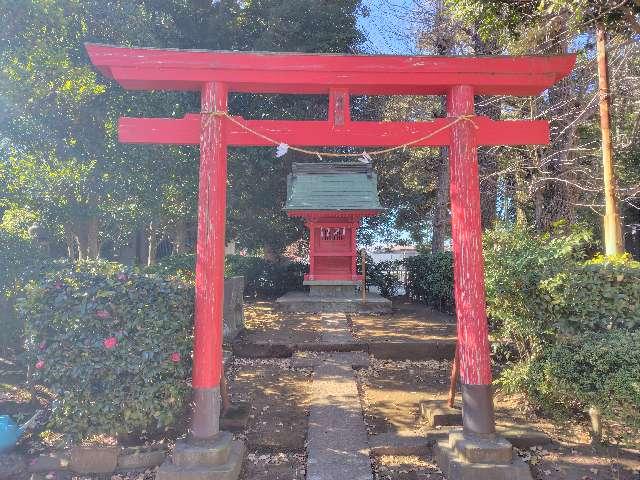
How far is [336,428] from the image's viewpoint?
432 cm

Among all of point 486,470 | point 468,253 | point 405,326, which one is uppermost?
point 468,253

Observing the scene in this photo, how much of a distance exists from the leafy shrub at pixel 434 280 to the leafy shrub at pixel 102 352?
29.1ft

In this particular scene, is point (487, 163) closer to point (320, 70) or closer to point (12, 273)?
point (320, 70)

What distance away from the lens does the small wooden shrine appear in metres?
11.7

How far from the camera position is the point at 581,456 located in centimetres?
373

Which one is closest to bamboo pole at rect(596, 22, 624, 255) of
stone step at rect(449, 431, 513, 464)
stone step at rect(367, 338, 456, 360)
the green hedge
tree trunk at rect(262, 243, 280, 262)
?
stone step at rect(367, 338, 456, 360)

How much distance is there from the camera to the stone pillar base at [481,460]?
10.7 feet

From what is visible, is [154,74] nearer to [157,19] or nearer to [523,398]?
[523,398]

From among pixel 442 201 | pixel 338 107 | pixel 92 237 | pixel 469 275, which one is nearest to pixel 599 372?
pixel 469 275

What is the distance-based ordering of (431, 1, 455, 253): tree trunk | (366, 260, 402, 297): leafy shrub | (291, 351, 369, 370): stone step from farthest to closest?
(366, 260, 402, 297): leafy shrub < (431, 1, 455, 253): tree trunk < (291, 351, 369, 370): stone step

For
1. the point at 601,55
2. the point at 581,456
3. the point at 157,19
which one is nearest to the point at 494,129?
the point at 581,456

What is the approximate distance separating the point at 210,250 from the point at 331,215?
8.25 meters

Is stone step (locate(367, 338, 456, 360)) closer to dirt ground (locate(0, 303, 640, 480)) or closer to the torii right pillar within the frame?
dirt ground (locate(0, 303, 640, 480))

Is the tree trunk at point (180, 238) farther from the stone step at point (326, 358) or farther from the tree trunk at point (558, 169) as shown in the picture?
the tree trunk at point (558, 169)
